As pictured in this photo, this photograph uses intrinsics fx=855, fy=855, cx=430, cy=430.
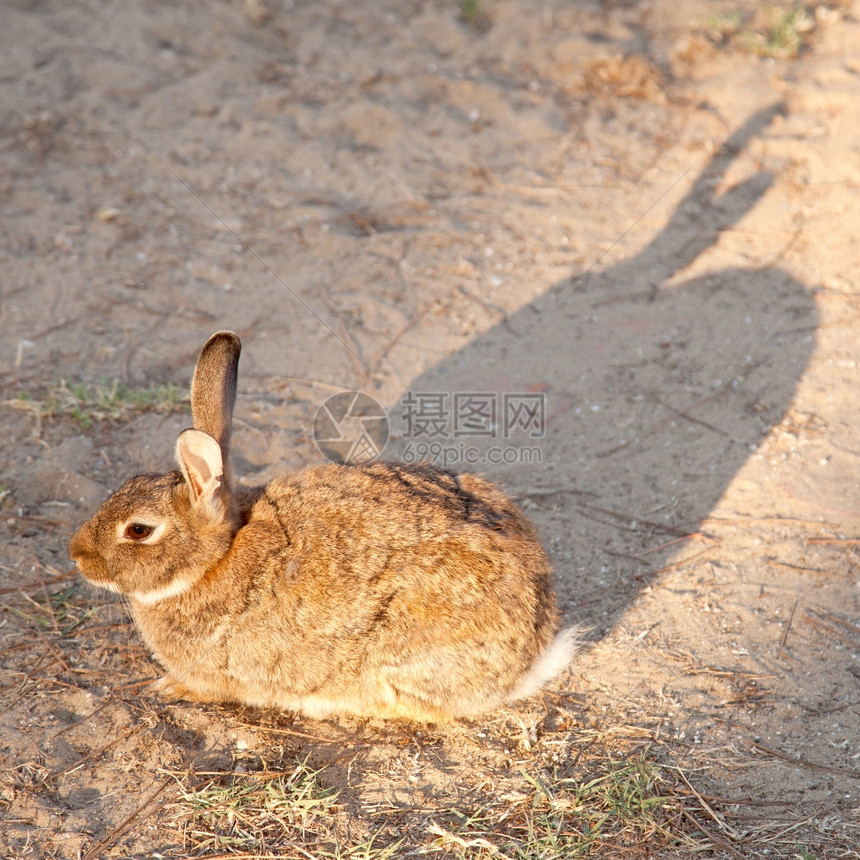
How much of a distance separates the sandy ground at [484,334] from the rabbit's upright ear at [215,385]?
1196 millimetres

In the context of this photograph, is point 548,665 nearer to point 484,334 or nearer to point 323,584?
point 323,584

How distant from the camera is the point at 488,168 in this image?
23.2 ft

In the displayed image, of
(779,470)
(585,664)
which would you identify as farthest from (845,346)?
(585,664)

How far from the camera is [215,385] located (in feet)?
11.6

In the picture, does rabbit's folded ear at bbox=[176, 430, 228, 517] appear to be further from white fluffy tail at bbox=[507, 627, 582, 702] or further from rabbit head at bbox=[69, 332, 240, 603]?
white fluffy tail at bbox=[507, 627, 582, 702]

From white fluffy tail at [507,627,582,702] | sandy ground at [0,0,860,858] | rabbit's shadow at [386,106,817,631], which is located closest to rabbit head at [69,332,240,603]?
sandy ground at [0,0,860,858]

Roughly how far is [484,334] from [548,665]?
272 cm

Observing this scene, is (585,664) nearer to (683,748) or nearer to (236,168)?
(683,748)

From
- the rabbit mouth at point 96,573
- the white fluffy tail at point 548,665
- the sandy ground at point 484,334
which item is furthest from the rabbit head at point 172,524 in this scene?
the white fluffy tail at point 548,665

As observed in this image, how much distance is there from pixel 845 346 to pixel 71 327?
16.8 ft

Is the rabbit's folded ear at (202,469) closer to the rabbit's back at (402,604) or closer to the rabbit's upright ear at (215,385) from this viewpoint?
the rabbit's upright ear at (215,385)

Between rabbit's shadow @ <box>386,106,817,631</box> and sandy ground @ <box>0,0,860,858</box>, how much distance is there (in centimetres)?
2

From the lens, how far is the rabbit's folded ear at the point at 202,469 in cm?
337

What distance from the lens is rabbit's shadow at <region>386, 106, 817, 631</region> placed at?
4.62 metres
